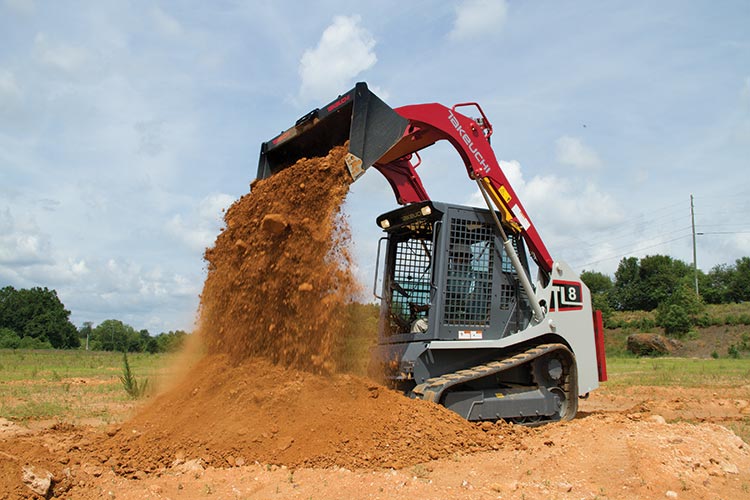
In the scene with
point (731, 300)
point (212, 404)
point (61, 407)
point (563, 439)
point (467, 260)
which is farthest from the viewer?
point (731, 300)

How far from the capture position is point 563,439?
641 centimetres

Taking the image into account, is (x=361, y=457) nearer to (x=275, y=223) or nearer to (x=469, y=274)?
(x=275, y=223)

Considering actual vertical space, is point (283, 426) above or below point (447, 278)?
below

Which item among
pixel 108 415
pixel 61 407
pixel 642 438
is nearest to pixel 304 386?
pixel 642 438

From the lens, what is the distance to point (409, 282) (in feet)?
27.3

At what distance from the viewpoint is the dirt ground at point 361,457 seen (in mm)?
4609

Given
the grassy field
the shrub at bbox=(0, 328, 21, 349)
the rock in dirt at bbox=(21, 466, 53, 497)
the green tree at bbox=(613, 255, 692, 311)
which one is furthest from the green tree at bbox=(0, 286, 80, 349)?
the rock in dirt at bbox=(21, 466, 53, 497)

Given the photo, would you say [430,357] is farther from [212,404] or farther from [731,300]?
[731,300]

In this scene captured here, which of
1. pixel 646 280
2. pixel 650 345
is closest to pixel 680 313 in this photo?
pixel 650 345

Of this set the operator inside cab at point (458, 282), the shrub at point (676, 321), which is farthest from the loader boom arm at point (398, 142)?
the shrub at point (676, 321)

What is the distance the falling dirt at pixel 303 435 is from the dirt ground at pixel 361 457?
2 centimetres

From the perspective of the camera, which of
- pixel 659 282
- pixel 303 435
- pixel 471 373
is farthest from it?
pixel 659 282

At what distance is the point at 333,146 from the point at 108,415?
18.1 ft

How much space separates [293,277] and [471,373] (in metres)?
2.39
